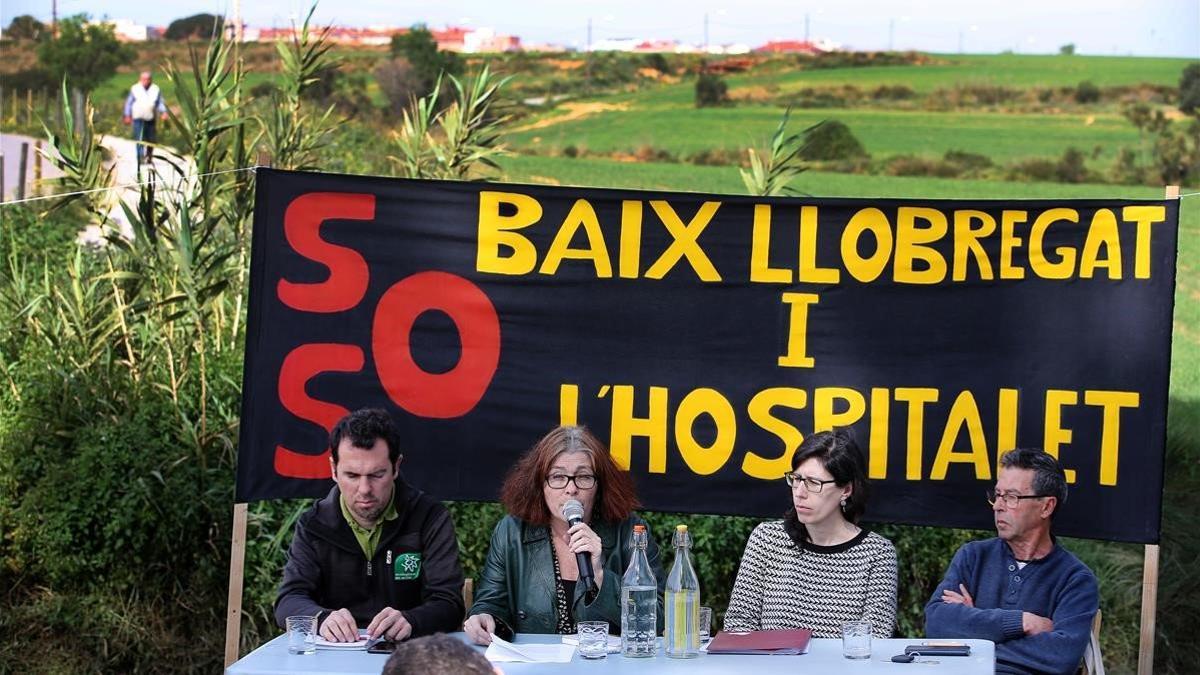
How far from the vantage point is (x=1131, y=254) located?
5.50 metres

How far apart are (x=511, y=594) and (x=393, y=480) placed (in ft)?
1.64

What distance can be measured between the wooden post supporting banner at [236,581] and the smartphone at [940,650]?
8.15 ft

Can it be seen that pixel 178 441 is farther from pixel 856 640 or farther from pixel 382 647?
pixel 856 640

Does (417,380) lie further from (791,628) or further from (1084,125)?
(1084,125)

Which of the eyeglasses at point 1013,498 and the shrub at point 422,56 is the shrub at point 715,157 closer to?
the shrub at point 422,56

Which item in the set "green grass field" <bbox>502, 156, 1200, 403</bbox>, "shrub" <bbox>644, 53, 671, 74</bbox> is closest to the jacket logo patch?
"green grass field" <bbox>502, 156, 1200, 403</bbox>

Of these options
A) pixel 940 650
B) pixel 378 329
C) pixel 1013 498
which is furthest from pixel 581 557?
pixel 378 329

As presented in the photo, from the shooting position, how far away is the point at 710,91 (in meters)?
20.2

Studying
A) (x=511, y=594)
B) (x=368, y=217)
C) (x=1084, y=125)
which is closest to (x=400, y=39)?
(x=1084, y=125)

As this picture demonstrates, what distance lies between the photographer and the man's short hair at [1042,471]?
484 cm

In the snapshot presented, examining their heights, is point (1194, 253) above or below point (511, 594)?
above

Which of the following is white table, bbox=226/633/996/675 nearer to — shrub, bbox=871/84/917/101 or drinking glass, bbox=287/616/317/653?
drinking glass, bbox=287/616/317/653

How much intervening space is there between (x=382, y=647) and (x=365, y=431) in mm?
731

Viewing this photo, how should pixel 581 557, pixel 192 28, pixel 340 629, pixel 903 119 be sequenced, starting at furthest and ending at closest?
pixel 192 28 < pixel 903 119 < pixel 581 557 < pixel 340 629
